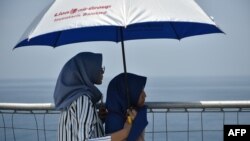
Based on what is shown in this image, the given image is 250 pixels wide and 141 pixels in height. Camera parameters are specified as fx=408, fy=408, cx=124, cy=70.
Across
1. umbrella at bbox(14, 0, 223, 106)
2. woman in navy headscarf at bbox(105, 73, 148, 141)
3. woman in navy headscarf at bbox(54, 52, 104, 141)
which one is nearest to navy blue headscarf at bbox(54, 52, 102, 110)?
woman in navy headscarf at bbox(54, 52, 104, 141)

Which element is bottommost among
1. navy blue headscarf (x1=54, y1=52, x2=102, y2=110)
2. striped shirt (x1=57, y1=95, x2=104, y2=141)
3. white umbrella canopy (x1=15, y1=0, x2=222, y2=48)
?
striped shirt (x1=57, y1=95, x2=104, y2=141)

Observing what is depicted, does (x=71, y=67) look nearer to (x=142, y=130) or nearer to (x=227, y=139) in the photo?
(x=142, y=130)

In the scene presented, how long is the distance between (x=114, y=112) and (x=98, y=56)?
18.3 inches

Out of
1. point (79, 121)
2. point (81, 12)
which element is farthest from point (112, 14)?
point (79, 121)

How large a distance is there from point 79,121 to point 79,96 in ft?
0.61

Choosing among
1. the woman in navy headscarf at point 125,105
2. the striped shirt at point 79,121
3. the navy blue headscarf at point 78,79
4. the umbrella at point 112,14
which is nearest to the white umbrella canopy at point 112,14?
the umbrella at point 112,14

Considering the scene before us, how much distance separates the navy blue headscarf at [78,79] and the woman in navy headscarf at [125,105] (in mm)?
169

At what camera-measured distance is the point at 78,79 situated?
307 centimetres

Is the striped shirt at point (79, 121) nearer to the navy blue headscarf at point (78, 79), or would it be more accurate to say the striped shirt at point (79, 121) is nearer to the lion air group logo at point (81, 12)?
the navy blue headscarf at point (78, 79)

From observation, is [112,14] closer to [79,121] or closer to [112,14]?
[112,14]

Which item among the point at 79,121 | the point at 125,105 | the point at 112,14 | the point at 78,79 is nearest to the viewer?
the point at 112,14

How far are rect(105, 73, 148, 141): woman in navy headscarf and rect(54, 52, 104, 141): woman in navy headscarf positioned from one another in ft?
0.37

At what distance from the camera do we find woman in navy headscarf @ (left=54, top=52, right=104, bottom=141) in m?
2.97

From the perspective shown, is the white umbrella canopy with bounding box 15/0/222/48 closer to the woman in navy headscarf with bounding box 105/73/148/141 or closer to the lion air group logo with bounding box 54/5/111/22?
the lion air group logo with bounding box 54/5/111/22
